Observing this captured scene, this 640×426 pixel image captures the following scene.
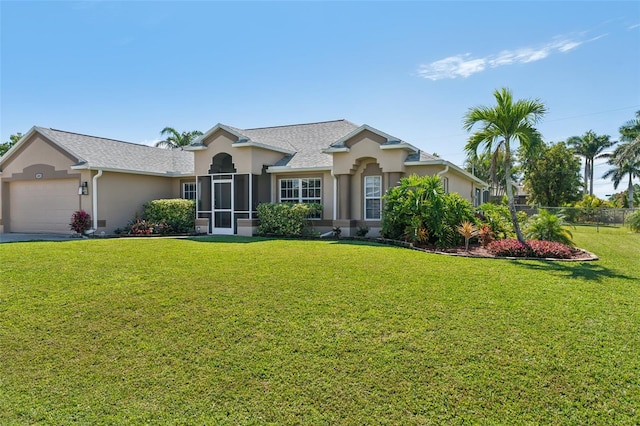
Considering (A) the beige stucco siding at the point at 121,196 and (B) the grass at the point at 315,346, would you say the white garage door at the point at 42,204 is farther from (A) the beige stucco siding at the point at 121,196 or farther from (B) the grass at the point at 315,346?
(B) the grass at the point at 315,346

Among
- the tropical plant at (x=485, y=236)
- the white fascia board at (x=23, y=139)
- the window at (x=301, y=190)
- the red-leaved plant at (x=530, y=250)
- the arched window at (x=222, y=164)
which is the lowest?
the red-leaved plant at (x=530, y=250)

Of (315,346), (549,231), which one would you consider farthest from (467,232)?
(315,346)

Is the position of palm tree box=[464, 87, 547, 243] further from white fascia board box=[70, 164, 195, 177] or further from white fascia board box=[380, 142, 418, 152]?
white fascia board box=[70, 164, 195, 177]

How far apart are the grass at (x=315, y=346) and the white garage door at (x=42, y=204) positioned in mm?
11766

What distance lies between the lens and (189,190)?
2159 cm

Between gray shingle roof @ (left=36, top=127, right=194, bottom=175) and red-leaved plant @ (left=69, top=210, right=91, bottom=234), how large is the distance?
215 cm

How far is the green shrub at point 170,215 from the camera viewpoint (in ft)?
62.4

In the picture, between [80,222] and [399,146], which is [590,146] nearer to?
[399,146]

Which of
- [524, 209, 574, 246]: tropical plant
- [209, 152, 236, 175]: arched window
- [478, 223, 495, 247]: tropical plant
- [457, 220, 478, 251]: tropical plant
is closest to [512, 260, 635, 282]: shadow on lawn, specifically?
[457, 220, 478, 251]: tropical plant

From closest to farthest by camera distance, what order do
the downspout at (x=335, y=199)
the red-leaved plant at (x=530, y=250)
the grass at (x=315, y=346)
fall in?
the grass at (x=315, y=346)
the red-leaved plant at (x=530, y=250)
the downspout at (x=335, y=199)

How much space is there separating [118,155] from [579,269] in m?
20.1

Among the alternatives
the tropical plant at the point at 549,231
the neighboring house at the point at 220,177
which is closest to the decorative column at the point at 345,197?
the neighboring house at the point at 220,177

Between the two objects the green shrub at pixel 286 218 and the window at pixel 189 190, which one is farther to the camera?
the window at pixel 189 190

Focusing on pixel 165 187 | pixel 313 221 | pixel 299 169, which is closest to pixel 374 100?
pixel 299 169
